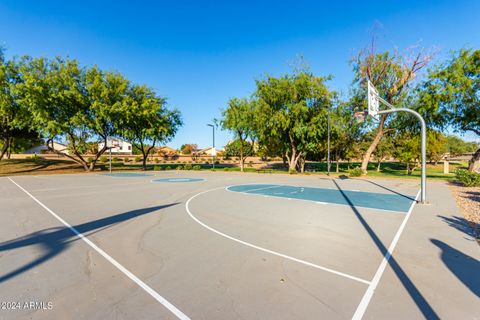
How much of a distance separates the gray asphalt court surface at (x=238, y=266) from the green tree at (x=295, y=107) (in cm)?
2041

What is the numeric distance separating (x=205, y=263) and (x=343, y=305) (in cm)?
240

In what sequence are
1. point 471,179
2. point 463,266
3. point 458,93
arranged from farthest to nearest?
point 458,93
point 471,179
point 463,266

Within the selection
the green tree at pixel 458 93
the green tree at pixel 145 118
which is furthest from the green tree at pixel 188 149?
the green tree at pixel 458 93

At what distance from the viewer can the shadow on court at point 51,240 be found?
13.6 feet

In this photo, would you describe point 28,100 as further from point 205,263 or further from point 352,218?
point 352,218

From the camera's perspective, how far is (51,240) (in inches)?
211

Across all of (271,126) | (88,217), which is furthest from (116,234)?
(271,126)

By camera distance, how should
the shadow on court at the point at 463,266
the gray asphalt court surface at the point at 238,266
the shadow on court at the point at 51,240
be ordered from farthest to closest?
the shadow on court at the point at 51,240
the shadow on court at the point at 463,266
the gray asphalt court surface at the point at 238,266

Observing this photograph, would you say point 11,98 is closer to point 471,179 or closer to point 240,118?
point 240,118

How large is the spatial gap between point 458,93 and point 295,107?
1493cm

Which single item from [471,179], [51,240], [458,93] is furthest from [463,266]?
[458,93]

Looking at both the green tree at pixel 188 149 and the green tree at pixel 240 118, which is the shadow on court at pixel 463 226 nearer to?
the green tree at pixel 240 118

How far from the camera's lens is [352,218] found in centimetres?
727

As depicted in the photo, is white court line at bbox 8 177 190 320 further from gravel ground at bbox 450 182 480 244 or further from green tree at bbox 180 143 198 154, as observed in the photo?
green tree at bbox 180 143 198 154
